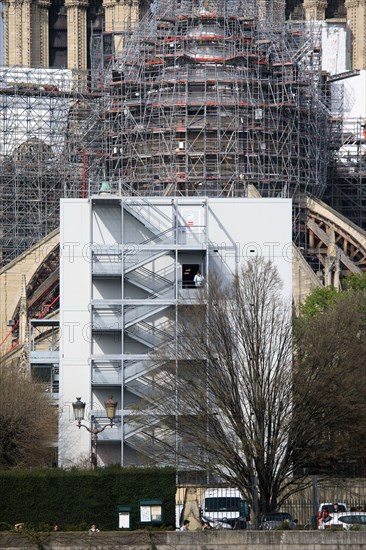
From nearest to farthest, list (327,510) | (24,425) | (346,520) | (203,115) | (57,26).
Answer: (346,520)
(327,510)
(24,425)
(203,115)
(57,26)

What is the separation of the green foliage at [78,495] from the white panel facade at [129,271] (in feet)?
61.7

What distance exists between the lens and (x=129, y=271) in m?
88.4

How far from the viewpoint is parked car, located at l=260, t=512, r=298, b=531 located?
66.6 meters

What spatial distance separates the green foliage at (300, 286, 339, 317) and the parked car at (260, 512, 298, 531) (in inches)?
1306

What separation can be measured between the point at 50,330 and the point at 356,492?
42338 millimetres

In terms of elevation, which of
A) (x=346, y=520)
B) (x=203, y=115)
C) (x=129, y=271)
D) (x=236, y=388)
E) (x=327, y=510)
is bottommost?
(x=346, y=520)

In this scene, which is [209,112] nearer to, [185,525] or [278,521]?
[278,521]

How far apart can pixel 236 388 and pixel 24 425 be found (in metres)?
15.0

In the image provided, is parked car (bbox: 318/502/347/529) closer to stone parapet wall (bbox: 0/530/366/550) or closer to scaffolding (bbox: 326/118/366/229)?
stone parapet wall (bbox: 0/530/366/550)

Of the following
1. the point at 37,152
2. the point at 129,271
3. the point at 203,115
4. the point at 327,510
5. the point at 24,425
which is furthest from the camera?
the point at 37,152

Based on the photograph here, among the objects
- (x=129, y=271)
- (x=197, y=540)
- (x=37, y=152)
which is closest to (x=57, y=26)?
(x=37, y=152)

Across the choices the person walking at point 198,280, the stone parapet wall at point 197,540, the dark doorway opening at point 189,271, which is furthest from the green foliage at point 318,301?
the stone parapet wall at point 197,540

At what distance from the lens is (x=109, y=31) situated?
151750 mm

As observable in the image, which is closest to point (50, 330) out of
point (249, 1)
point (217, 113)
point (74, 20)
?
point (217, 113)
